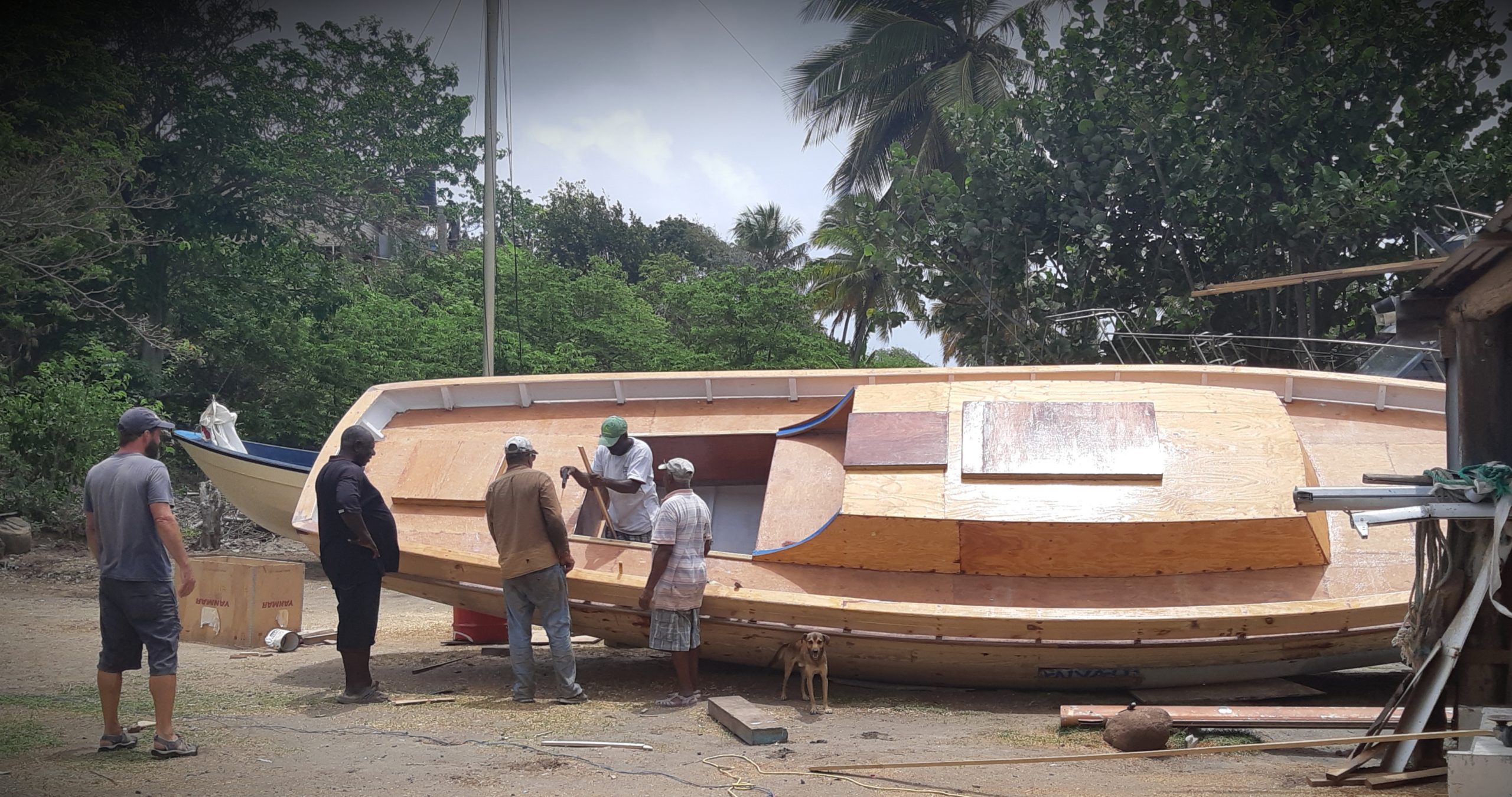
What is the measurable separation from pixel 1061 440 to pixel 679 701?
312cm

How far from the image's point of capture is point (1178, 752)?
4.74 metres

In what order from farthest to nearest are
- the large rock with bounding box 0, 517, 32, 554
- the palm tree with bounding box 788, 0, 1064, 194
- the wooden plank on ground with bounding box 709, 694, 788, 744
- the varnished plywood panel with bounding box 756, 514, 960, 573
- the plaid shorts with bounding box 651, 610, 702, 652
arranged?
the palm tree with bounding box 788, 0, 1064, 194 < the large rock with bounding box 0, 517, 32, 554 < the varnished plywood panel with bounding box 756, 514, 960, 573 < the plaid shorts with bounding box 651, 610, 702, 652 < the wooden plank on ground with bounding box 709, 694, 788, 744

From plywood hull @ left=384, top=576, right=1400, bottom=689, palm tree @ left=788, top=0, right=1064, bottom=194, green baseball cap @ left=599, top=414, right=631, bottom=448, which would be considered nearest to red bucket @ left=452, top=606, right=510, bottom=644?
plywood hull @ left=384, top=576, right=1400, bottom=689

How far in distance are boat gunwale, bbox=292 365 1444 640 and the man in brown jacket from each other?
35 cm

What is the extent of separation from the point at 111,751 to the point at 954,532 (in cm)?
486

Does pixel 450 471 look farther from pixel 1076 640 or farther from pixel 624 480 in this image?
pixel 1076 640

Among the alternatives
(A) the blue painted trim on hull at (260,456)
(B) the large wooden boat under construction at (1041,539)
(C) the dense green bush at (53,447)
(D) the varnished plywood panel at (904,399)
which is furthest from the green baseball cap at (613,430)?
Answer: (C) the dense green bush at (53,447)

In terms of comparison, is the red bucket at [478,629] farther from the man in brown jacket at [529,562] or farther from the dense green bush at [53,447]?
the dense green bush at [53,447]

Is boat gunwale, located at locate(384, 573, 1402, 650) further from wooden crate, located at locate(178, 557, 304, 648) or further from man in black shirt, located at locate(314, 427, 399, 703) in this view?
wooden crate, located at locate(178, 557, 304, 648)

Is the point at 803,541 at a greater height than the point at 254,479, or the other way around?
the point at 254,479

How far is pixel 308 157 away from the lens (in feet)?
72.1

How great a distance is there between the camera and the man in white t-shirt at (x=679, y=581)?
7.07 metres

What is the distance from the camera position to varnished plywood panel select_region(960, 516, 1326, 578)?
23.6 feet

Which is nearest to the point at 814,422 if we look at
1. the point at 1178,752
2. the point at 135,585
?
the point at 1178,752
